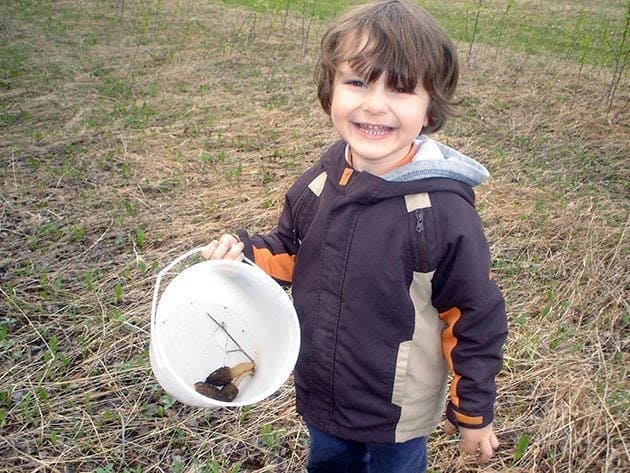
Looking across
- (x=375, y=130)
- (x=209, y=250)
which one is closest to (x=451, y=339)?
(x=375, y=130)

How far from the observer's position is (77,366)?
258 centimetres

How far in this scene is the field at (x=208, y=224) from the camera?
2324 mm

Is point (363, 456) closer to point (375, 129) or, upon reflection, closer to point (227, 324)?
point (227, 324)

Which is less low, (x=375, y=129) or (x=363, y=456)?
(x=375, y=129)

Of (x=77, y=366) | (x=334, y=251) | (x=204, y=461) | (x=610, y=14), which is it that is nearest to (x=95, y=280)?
(x=77, y=366)

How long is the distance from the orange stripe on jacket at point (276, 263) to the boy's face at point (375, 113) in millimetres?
436

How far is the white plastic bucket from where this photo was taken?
4.85 ft

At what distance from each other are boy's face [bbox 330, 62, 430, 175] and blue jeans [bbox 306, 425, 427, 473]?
824 millimetres

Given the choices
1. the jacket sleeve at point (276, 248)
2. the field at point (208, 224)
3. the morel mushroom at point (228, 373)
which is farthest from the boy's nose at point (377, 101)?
the field at point (208, 224)

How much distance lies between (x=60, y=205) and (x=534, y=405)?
10.00ft

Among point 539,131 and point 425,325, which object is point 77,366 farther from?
point 539,131

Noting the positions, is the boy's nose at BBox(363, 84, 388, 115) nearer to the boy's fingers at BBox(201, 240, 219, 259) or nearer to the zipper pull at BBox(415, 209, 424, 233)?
→ the zipper pull at BBox(415, 209, 424, 233)

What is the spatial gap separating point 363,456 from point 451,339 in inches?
24.2

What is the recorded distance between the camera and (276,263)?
1.74 m
